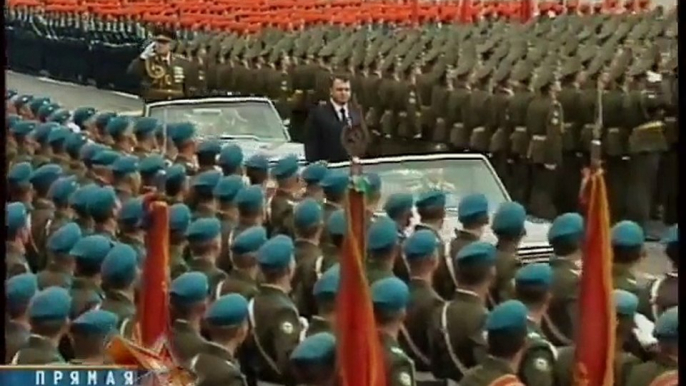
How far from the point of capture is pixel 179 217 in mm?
3486

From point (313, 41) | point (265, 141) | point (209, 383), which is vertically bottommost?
point (209, 383)

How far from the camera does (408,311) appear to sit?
3.15m

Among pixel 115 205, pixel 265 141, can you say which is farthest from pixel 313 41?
pixel 115 205

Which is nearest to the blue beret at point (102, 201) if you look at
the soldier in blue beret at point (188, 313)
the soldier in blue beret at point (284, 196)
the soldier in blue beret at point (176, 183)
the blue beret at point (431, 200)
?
the soldier in blue beret at point (176, 183)

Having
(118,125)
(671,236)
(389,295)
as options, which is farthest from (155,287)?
(118,125)

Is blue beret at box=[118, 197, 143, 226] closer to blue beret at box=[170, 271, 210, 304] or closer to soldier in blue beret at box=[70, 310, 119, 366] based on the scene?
blue beret at box=[170, 271, 210, 304]

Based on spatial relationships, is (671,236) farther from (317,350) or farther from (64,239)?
(64,239)

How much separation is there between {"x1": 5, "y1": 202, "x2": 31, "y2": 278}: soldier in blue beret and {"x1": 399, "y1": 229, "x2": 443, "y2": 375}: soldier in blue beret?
2.21 ft

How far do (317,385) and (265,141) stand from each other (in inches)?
33.6

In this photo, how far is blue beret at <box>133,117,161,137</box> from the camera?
3.58 metres

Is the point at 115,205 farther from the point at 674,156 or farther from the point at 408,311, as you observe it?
the point at 674,156

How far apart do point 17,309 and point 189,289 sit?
31 centimetres

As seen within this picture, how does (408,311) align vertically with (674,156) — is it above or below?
below

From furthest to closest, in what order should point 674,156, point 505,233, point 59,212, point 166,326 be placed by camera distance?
point 59,212, point 505,233, point 166,326, point 674,156
